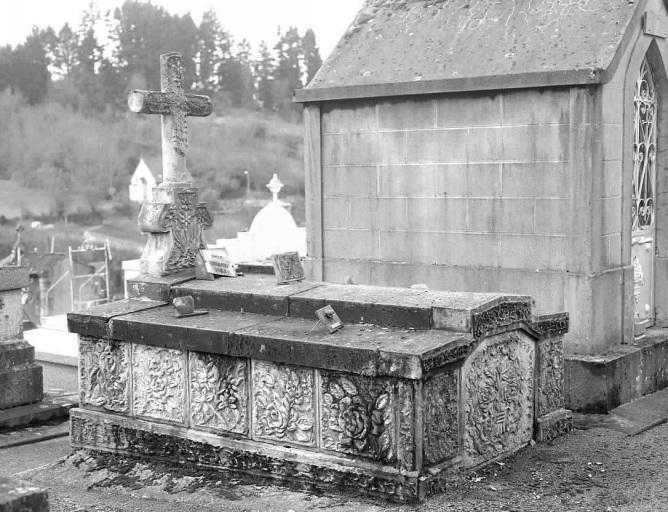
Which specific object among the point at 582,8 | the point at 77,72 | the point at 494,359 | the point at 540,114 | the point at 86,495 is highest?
the point at 77,72

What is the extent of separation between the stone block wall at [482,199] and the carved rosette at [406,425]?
10.3 feet

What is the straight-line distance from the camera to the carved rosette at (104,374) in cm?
771

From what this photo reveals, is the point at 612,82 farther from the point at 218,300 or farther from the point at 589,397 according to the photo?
the point at 218,300

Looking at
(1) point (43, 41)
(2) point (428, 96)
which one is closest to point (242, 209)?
(1) point (43, 41)

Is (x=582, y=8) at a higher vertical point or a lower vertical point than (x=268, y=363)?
higher

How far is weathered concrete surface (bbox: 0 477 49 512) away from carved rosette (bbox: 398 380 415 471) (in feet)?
9.65

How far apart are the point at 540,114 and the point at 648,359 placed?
244 cm

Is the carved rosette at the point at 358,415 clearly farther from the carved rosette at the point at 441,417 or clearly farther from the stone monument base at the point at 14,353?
the stone monument base at the point at 14,353

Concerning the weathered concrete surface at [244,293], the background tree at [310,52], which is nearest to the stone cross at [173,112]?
the weathered concrete surface at [244,293]

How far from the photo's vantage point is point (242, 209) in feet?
251

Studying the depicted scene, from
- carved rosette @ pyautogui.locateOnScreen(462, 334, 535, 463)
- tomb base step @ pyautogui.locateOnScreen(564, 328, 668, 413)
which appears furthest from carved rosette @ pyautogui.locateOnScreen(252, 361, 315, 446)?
tomb base step @ pyautogui.locateOnScreen(564, 328, 668, 413)

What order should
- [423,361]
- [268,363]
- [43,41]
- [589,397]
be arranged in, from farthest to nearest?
[43,41]
[589,397]
[268,363]
[423,361]

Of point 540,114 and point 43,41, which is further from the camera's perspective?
point 43,41

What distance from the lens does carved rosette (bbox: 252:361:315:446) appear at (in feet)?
22.0
